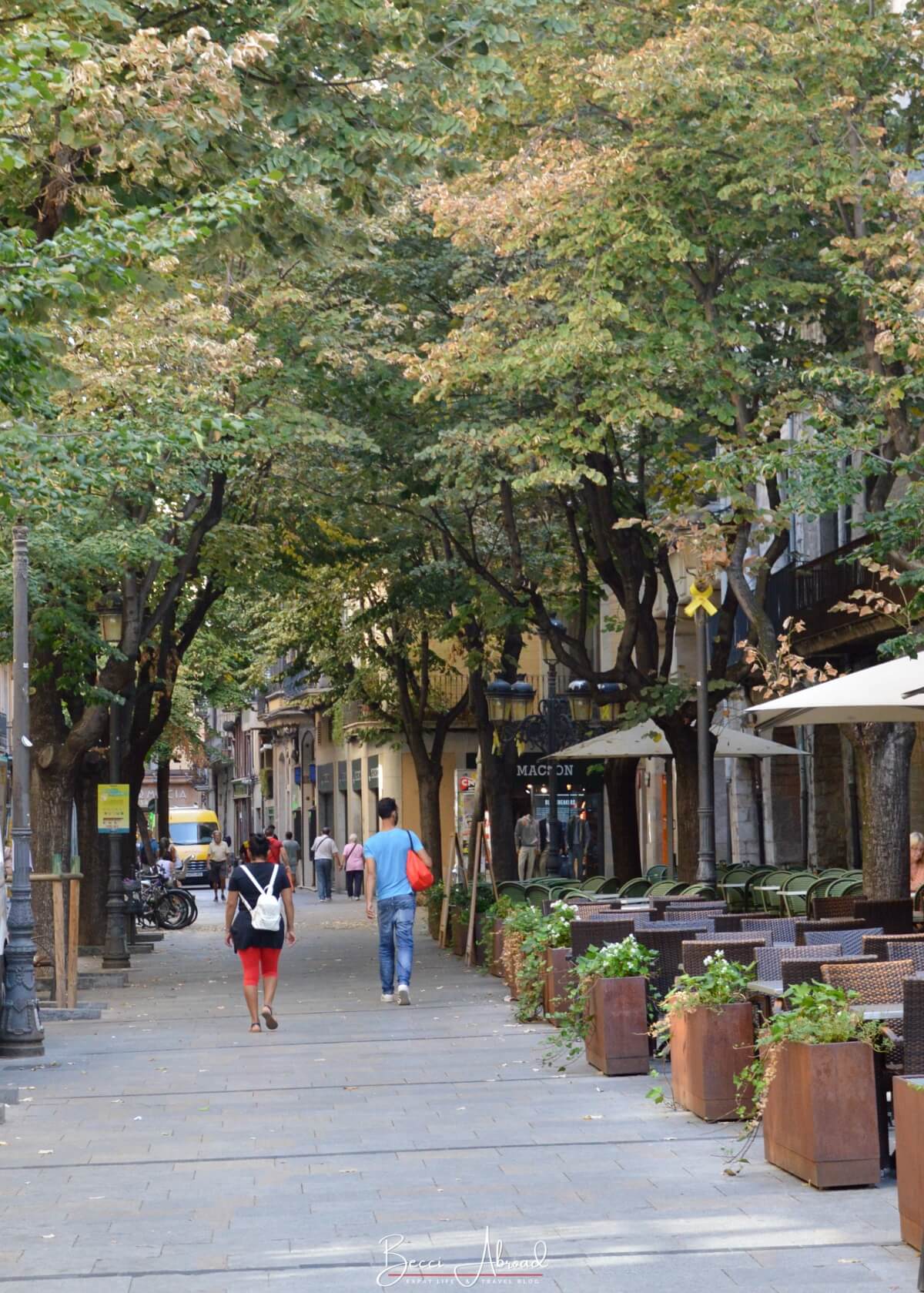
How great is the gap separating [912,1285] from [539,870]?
35.2m

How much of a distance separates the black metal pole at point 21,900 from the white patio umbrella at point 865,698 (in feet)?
19.5

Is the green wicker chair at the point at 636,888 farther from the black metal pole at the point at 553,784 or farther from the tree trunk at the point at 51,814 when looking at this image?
the tree trunk at the point at 51,814

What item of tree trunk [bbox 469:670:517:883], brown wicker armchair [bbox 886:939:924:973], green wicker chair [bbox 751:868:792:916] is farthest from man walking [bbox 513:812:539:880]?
brown wicker armchair [bbox 886:939:924:973]

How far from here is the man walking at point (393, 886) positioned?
1767 centimetres

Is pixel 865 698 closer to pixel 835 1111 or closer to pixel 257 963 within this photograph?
pixel 835 1111

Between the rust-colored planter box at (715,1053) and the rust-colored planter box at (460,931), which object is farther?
the rust-colored planter box at (460,931)

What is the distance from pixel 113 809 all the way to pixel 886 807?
10488 millimetres

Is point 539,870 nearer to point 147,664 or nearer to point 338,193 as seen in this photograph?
point 147,664

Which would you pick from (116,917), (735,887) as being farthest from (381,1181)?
(116,917)

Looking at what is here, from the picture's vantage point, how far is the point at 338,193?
12914mm

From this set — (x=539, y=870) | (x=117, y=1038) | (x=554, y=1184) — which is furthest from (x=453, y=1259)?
(x=539, y=870)

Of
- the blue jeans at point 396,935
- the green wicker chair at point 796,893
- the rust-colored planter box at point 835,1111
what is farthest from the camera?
the green wicker chair at point 796,893

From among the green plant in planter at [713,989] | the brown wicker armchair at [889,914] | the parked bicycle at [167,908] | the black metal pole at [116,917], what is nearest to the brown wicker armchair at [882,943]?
the green plant in planter at [713,989]

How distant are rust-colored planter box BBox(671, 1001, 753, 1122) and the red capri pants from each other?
21.2 feet
